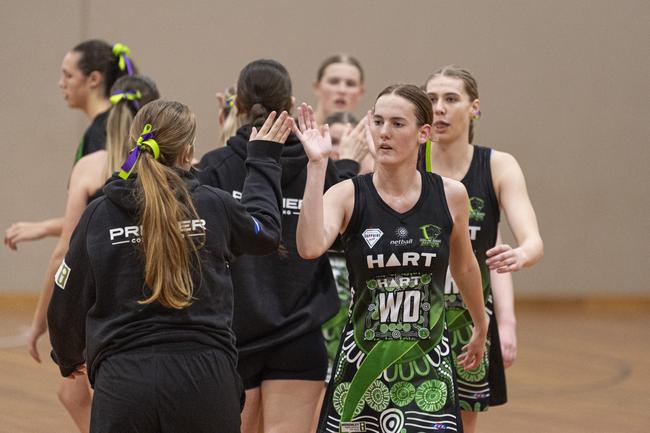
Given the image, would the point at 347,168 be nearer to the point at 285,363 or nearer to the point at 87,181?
the point at 285,363

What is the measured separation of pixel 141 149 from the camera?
8.46 ft

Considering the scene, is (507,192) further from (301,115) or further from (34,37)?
(34,37)

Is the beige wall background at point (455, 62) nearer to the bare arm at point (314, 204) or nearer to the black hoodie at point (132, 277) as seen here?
the bare arm at point (314, 204)

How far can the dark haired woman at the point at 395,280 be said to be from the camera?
116 inches

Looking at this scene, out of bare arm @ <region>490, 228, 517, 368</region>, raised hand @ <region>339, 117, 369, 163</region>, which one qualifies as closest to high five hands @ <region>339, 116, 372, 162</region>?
raised hand @ <region>339, 117, 369, 163</region>

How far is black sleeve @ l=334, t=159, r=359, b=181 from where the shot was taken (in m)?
3.75

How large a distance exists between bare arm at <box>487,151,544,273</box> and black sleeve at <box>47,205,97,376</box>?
1164 mm

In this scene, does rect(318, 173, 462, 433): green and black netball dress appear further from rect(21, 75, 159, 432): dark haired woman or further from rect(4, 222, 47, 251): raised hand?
rect(4, 222, 47, 251): raised hand

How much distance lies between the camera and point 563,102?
9.62 meters

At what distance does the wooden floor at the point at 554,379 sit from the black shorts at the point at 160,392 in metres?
2.81

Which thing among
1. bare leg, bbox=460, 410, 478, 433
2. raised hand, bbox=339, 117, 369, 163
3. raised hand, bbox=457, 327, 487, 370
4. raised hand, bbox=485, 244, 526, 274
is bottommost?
bare leg, bbox=460, 410, 478, 433

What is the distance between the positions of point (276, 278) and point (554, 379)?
12.6 ft

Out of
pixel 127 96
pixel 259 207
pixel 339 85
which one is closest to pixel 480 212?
pixel 259 207

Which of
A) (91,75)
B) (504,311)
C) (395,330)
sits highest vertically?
(91,75)
